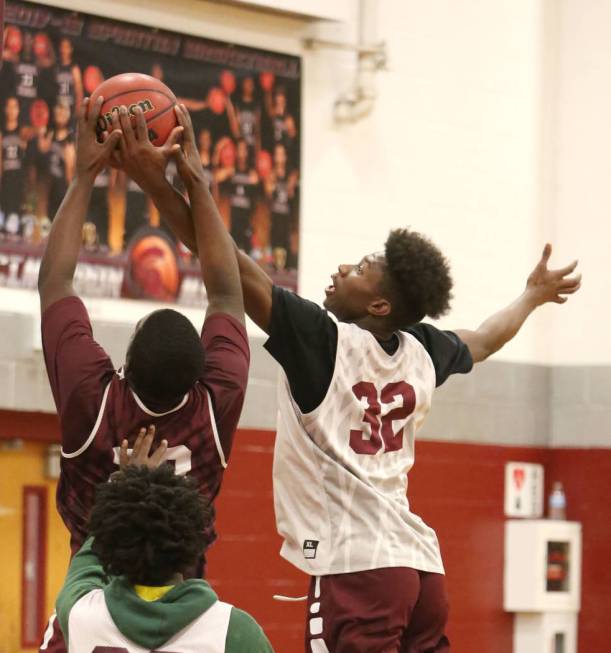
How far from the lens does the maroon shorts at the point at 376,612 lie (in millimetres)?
4371

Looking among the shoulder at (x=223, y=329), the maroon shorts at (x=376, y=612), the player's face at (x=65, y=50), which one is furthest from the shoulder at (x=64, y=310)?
the player's face at (x=65, y=50)

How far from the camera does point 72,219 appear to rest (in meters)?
3.70

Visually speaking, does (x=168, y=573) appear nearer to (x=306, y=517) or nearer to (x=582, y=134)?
(x=306, y=517)

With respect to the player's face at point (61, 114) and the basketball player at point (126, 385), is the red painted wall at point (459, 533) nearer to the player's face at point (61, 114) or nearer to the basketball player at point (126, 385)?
the player's face at point (61, 114)

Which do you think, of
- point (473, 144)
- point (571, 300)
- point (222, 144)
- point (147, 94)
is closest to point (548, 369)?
point (571, 300)

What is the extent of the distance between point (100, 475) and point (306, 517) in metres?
1.15

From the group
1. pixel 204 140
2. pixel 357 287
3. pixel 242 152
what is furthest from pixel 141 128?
pixel 242 152

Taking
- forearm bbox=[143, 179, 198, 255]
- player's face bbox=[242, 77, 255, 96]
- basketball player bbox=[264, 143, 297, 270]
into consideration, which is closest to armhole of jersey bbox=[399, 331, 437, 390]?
forearm bbox=[143, 179, 198, 255]

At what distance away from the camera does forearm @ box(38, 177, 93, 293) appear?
3631 millimetres

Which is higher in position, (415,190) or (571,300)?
(415,190)

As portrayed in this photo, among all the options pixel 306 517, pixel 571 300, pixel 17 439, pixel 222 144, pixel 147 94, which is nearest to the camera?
pixel 147 94

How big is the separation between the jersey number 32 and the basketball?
1.00 m

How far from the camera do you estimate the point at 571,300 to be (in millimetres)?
8828

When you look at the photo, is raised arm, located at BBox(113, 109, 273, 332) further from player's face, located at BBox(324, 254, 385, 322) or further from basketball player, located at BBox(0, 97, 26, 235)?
basketball player, located at BBox(0, 97, 26, 235)
